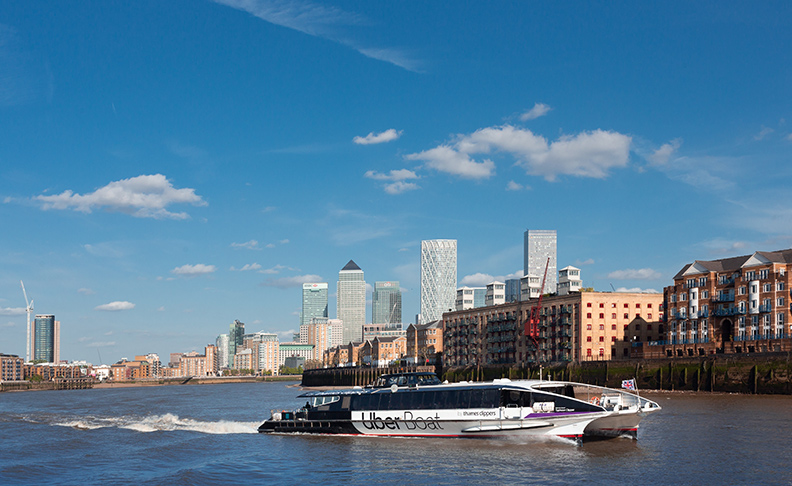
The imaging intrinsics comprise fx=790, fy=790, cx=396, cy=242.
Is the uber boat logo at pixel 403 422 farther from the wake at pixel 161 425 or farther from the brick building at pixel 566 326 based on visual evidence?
the brick building at pixel 566 326

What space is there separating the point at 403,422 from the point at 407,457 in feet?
25.9

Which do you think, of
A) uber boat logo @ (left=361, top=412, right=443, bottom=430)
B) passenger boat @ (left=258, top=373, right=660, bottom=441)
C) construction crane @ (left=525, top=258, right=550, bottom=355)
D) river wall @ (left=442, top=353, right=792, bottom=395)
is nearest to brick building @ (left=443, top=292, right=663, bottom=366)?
construction crane @ (left=525, top=258, right=550, bottom=355)

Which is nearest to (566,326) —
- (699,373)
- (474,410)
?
(699,373)

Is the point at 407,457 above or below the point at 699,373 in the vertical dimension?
below

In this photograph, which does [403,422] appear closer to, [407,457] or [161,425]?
[407,457]

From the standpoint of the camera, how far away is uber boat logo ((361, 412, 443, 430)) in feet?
168

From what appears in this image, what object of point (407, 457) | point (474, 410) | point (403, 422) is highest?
point (474, 410)

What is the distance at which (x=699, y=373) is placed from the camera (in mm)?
97625

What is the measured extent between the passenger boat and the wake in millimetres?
7597

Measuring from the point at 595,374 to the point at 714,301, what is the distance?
2027cm

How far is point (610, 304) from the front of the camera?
139m

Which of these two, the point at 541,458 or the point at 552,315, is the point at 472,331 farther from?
the point at 541,458

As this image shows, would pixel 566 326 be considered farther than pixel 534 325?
No

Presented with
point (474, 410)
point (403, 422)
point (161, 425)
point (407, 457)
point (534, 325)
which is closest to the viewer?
point (407, 457)
